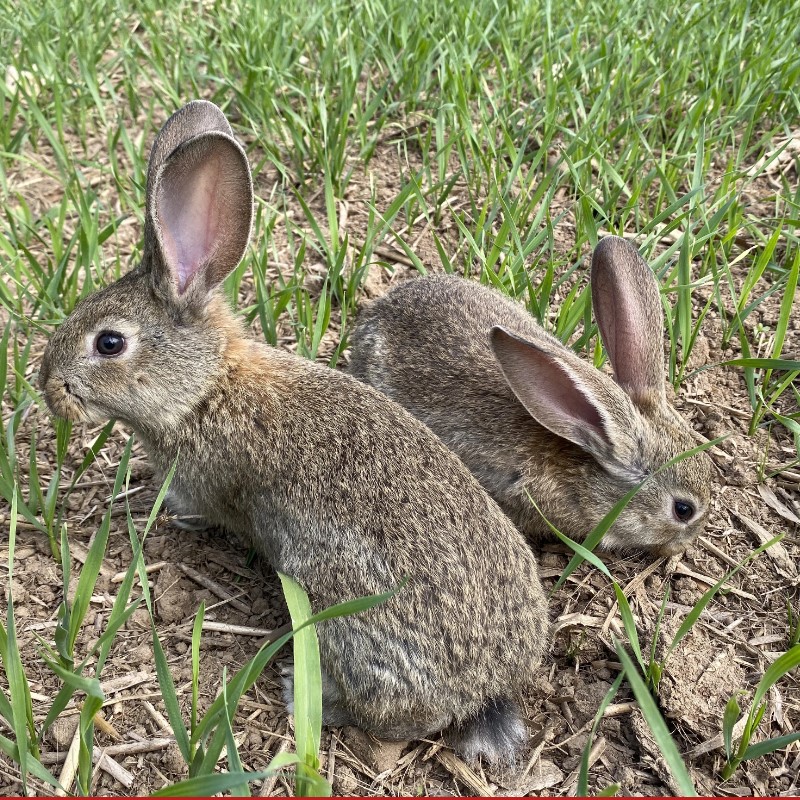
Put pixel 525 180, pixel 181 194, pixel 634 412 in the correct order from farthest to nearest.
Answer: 1. pixel 525 180
2. pixel 634 412
3. pixel 181 194

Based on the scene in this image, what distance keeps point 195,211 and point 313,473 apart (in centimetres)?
125

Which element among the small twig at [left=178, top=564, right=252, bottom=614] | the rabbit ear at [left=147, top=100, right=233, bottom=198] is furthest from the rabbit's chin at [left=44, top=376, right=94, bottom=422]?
the rabbit ear at [left=147, top=100, right=233, bottom=198]

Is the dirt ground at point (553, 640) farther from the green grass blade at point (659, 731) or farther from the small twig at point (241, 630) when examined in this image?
the green grass blade at point (659, 731)

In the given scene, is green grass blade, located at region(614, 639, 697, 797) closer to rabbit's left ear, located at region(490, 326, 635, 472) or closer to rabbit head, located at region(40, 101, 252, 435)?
rabbit's left ear, located at region(490, 326, 635, 472)

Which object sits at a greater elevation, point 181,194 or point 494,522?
point 181,194

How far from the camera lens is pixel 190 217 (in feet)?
12.1

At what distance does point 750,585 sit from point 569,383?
1.21 meters

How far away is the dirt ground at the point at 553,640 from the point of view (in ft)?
10.4

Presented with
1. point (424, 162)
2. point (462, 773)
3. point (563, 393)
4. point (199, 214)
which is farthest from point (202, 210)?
point (462, 773)

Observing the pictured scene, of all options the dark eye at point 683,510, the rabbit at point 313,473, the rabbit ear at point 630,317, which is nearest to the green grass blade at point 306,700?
the rabbit at point 313,473

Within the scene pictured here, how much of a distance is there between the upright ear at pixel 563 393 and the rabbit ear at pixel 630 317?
27 centimetres

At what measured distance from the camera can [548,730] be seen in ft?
11.0

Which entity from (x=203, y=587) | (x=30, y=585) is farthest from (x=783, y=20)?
(x=30, y=585)

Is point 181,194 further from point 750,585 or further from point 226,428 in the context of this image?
point 750,585
